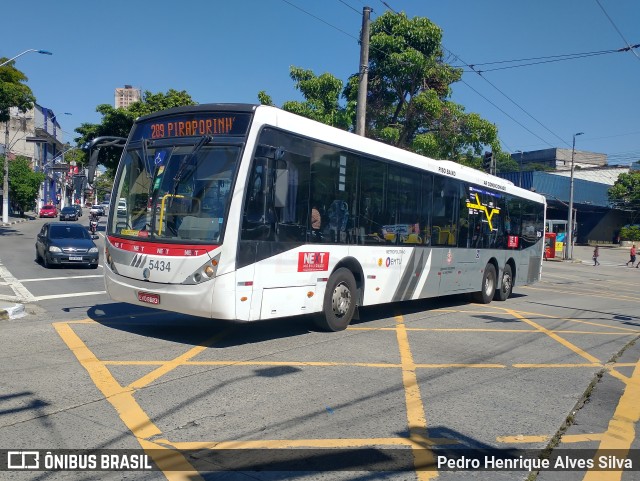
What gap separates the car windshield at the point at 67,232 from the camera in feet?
67.7

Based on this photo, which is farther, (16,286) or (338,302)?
(16,286)

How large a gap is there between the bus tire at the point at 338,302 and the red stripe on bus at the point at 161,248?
8.15ft

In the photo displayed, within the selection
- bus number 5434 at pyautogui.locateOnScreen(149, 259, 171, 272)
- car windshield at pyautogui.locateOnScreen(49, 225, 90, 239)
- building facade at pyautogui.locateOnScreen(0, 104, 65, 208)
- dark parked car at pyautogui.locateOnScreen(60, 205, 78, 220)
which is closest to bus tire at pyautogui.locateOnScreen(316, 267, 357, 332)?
bus number 5434 at pyautogui.locateOnScreen(149, 259, 171, 272)

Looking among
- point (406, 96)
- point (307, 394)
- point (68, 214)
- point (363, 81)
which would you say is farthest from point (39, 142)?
point (307, 394)

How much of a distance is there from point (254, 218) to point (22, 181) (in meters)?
54.5

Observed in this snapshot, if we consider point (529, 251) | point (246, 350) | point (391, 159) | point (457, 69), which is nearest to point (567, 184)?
point (457, 69)

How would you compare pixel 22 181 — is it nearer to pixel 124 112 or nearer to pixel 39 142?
pixel 39 142

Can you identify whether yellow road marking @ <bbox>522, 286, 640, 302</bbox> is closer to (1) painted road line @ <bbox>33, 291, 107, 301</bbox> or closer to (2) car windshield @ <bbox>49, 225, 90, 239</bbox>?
(1) painted road line @ <bbox>33, 291, 107, 301</bbox>

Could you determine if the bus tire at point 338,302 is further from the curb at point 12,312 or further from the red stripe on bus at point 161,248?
the curb at point 12,312

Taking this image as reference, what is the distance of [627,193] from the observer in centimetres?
6462

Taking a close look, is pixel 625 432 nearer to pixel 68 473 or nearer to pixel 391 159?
pixel 68 473

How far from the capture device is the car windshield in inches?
812

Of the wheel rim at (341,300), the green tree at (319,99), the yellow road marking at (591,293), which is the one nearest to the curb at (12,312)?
the wheel rim at (341,300)

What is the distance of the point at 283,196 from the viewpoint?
8711 millimetres
